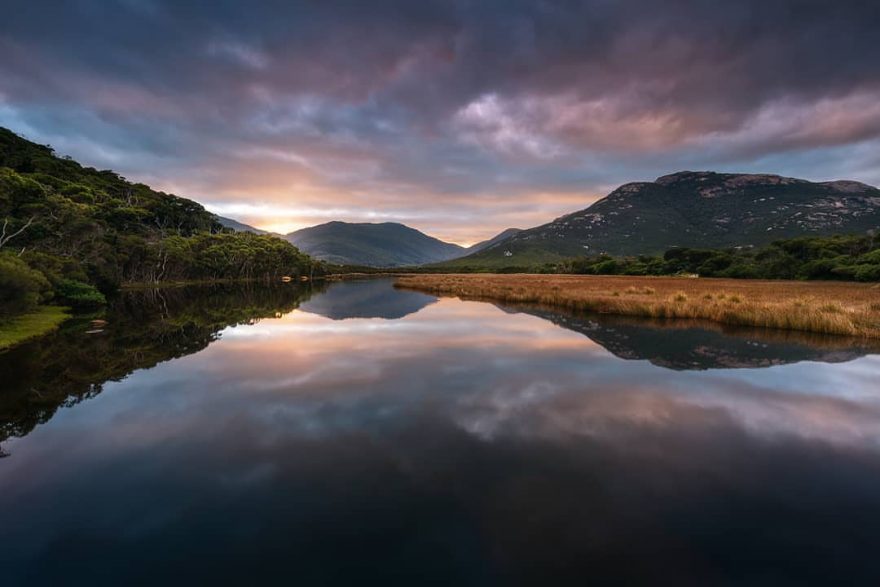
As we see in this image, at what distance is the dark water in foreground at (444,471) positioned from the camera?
554cm

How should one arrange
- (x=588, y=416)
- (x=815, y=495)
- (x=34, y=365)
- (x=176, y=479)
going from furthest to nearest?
(x=34, y=365)
(x=588, y=416)
(x=176, y=479)
(x=815, y=495)

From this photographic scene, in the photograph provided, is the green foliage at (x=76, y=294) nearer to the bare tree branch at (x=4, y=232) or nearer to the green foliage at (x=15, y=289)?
the bare tree branch at (x=4, y=232)

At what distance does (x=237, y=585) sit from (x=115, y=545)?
98.7 inches

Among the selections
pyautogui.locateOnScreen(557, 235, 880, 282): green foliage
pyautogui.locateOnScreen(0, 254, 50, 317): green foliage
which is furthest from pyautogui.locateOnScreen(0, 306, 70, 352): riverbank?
pyautogui.locateOnScreen(557, 235, 880, 282): green foliage

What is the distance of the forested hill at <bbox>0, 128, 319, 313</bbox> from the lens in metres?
37.3

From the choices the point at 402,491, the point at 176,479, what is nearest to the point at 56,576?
the point at 176,479

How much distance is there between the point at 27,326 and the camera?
24.7 metres

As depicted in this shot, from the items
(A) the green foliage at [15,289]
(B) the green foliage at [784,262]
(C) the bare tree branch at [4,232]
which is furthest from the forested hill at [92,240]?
(B) the green foliage at [784,262]

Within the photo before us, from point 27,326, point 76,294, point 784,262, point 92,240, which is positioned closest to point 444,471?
point 27,326

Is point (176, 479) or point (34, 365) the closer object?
point (176, 479)

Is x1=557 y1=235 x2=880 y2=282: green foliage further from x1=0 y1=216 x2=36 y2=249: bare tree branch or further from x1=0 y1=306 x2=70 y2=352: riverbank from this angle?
x1=0 y1=216 x2=36 y2=249: bare tree branch

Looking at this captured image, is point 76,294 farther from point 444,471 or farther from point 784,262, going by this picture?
point 784,262

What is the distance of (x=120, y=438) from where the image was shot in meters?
10.1

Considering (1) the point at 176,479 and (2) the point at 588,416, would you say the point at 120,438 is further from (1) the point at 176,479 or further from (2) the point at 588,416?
(2) the point at 588,416
